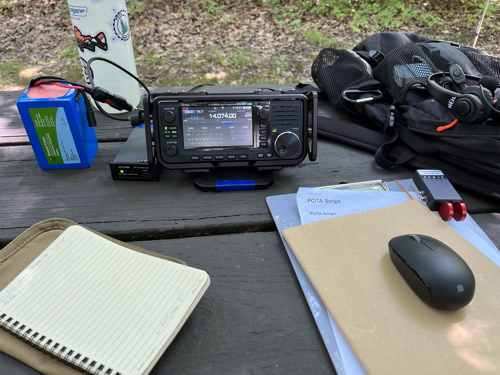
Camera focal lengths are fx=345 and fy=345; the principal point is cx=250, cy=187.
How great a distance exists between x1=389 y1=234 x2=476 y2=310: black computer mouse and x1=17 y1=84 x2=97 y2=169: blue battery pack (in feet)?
2.28

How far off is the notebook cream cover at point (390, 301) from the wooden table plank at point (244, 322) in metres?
0.04

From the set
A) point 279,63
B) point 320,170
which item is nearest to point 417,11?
point 279,63

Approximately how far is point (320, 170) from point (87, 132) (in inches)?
22.5

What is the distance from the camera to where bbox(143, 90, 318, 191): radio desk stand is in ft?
2.41

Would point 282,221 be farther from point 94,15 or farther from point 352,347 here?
point 94,15

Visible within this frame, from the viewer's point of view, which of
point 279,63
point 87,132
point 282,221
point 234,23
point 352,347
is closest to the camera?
point 352,347

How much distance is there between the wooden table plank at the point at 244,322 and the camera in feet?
1.45

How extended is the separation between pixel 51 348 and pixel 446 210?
0.68m

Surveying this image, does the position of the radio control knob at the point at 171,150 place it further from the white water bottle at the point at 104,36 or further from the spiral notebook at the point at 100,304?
the white water bottle at the point at 104,36

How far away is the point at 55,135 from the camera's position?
770 mm

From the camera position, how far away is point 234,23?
12.0ft

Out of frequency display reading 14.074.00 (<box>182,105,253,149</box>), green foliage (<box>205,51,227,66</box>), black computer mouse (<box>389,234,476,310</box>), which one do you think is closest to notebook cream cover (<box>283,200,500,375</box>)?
black computer mouse (<box>389,234,476,310</box>)

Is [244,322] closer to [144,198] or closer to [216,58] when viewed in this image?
[144,198]

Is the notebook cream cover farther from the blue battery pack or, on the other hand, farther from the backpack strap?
the blue battery pack
